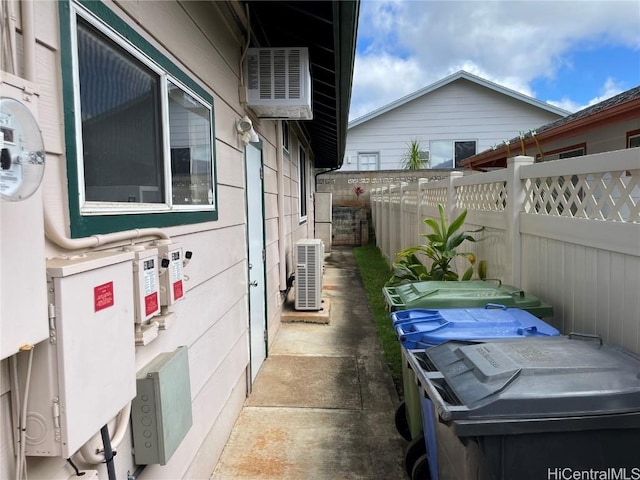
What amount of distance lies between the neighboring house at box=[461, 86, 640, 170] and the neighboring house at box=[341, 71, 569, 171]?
8.31m

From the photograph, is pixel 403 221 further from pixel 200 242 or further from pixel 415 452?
pixel 200 242

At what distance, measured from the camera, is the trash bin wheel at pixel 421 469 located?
2688mm

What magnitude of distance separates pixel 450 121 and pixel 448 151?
3.79 ft

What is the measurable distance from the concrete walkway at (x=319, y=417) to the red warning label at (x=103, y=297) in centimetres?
199

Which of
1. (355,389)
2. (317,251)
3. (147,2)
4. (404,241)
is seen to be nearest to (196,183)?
(147,2)

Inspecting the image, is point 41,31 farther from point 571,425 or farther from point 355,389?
point 355,389

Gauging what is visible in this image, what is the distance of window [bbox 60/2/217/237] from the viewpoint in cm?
153

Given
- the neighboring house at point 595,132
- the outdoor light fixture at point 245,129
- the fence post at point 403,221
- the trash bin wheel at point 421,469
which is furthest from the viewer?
the fence post at point 403,221

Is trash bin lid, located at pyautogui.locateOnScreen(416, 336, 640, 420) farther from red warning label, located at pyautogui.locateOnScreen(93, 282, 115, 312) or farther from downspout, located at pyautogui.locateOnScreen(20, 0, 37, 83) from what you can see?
downspout, located at pyautogui.locateOnScreen(20, 0, 37, 83)

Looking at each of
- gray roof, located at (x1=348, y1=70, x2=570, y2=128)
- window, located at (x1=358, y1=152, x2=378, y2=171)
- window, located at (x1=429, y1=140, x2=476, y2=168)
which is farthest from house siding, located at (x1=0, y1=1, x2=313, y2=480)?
window, located at (x1=429, y1=140, x2=476, y2=168)

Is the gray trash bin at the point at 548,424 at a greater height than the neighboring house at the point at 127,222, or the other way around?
the neighboring house at the point at 127,222

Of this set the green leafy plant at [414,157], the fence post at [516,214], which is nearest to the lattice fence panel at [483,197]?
the fence post at [516,214]

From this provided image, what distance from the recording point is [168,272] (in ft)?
6.45

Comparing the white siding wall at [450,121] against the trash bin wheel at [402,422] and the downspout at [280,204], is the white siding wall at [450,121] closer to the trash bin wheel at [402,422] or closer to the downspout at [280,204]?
the downspout at [280,204]
